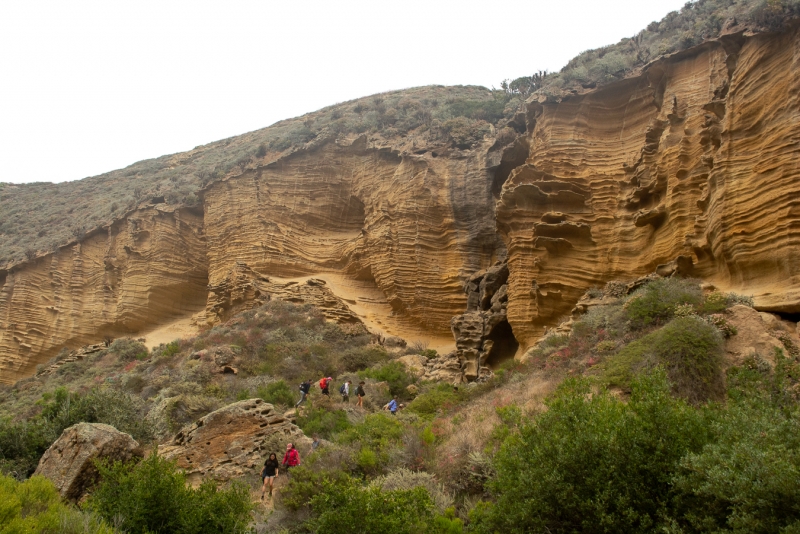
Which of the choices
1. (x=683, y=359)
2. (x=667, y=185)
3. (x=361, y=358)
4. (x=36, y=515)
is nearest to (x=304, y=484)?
(x=36, y=515)

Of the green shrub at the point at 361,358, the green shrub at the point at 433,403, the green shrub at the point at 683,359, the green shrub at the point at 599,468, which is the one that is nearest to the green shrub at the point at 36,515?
the green shrub at the point at 599,468

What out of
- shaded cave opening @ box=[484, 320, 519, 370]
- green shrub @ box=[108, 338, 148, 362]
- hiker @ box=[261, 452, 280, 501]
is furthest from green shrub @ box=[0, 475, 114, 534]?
green shrub @ box=[108, 338, 148, 362]

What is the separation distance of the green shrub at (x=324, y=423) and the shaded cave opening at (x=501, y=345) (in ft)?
22.0

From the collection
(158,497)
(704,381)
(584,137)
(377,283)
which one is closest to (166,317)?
(377,283)

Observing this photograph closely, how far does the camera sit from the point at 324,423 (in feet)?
42.5

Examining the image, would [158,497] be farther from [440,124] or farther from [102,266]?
[102,266]

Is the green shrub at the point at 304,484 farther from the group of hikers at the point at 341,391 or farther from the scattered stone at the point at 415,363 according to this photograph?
the scattered stone at the point at 415,363

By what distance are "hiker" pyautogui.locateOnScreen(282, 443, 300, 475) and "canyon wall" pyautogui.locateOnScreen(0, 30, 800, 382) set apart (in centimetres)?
960

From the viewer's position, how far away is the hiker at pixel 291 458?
404 inches

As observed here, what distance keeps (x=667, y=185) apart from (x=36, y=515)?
636 inches

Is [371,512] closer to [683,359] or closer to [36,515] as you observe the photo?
[36,515]

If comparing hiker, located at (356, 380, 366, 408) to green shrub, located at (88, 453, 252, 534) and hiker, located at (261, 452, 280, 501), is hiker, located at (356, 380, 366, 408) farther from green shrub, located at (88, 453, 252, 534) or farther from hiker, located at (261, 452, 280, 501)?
green shrub, located at (88, 453, 252, 534)

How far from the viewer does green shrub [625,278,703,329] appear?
12.1 metres

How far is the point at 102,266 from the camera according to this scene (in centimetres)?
3134
